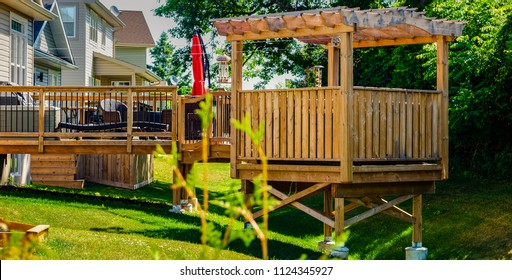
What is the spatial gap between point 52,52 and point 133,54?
20.7 meters

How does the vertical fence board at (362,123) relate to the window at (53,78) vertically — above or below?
below

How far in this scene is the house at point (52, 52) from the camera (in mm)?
29828

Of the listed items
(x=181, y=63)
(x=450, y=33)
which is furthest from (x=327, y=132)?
(x=181, y=63)

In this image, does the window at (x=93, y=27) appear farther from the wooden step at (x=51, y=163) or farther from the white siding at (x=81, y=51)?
the wooden step at (x=51, y=163)

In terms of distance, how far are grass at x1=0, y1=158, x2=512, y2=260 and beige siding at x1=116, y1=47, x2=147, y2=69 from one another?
106ft

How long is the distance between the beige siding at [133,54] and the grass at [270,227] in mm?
32193

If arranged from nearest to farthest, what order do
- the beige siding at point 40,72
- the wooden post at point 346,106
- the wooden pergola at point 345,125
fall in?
the wooden post at point 346,106 → the wooden pergola at point 345,125 → the beige siding at point 40,72

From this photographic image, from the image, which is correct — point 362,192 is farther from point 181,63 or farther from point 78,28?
point 78,28

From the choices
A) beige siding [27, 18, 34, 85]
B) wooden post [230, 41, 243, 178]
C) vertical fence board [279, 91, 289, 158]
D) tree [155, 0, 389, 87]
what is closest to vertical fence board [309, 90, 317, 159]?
vertical fence board [279, 91, 289, 158]

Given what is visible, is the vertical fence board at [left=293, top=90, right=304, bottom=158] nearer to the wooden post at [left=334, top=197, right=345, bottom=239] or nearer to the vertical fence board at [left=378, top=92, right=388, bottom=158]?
the wooden post at [left=334, top=197, right=345, bottom=239]

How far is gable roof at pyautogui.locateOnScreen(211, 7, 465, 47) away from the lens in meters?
12.5

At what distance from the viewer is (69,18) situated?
127 ft

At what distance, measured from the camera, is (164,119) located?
17.9 m

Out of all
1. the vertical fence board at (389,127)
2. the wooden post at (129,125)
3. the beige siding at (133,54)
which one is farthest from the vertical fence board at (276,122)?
the beige siding at (133,54)
